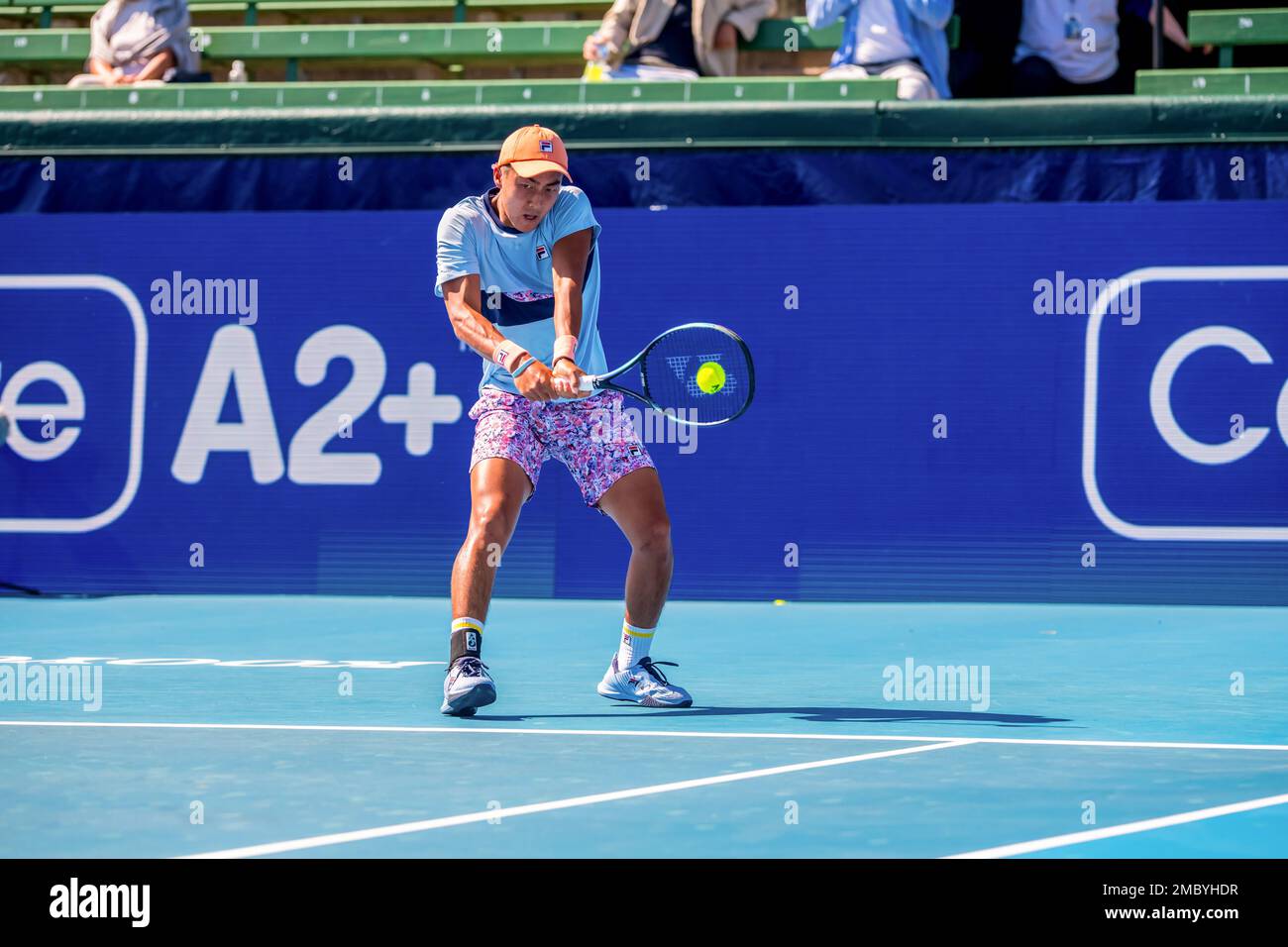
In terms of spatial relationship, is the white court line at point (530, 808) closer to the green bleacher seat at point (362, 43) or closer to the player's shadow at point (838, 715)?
the player's shadow at point (838, 715)

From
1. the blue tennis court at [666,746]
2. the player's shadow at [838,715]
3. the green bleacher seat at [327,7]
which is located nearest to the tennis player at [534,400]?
the player's shadow at [838,715]

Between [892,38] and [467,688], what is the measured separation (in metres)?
6.63

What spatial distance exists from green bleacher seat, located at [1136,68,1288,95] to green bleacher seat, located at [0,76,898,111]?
146cm

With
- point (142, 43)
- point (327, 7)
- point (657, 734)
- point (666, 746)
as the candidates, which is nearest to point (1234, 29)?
point (327, 7)

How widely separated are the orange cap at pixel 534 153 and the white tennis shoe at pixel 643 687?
1.63m

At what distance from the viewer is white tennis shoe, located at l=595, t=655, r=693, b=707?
606 cm

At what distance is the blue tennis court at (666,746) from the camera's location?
3904 millimetres

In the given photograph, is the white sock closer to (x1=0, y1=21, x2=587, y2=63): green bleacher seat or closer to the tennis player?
the tennis player

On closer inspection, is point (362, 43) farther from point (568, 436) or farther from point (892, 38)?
point (568, 436)

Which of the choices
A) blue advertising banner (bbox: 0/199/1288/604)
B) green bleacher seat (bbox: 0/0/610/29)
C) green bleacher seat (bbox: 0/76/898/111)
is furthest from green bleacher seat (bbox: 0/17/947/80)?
blue advertising banner (bbox: 0/199/1288/604)

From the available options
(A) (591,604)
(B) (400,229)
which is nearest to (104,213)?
(B) (400,229)

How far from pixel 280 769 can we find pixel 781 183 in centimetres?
642

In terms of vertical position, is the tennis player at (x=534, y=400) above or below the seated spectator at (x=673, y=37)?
below

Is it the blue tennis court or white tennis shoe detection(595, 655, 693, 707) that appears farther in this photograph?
white tennis shoe detection(595, 655, 693, 707)
